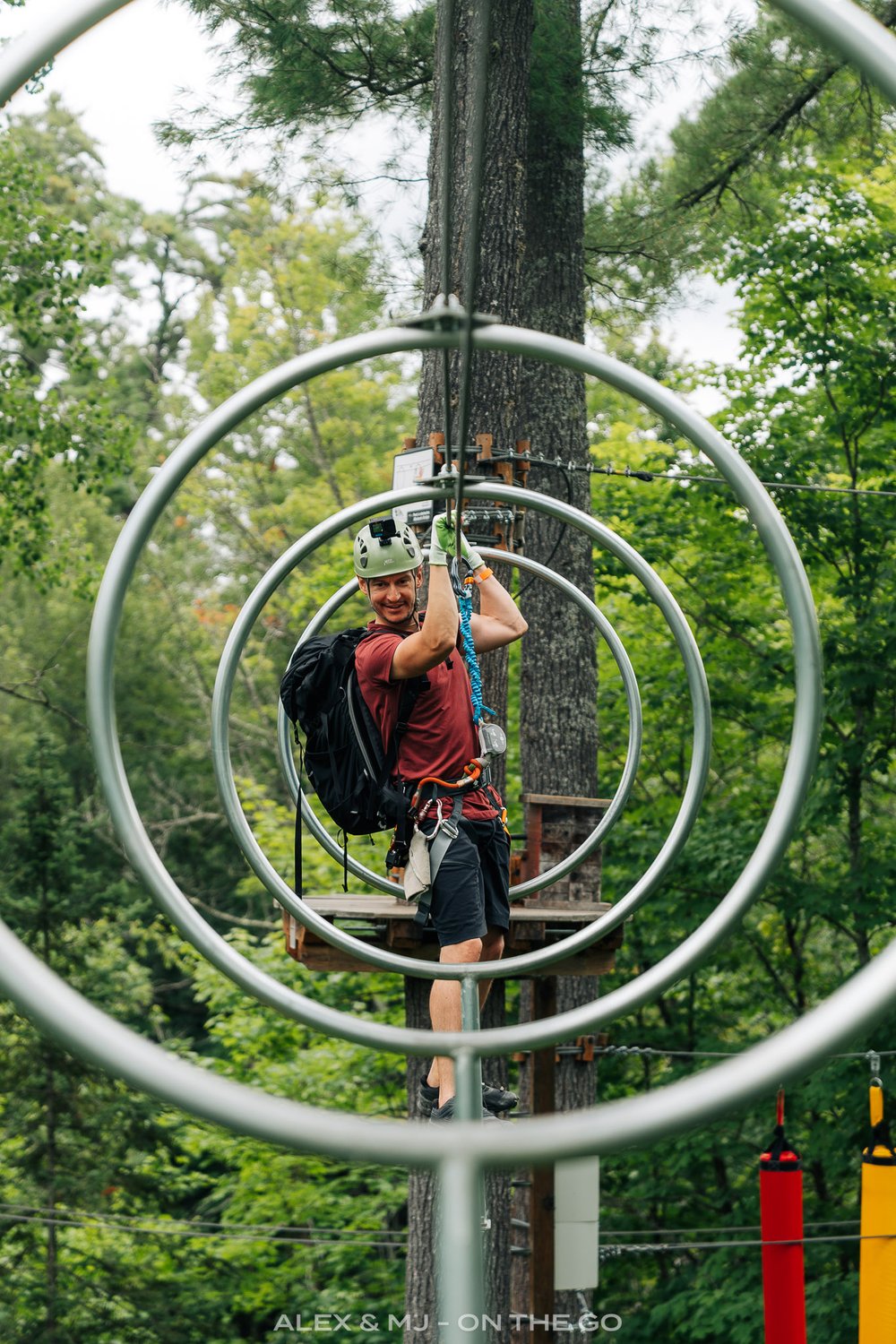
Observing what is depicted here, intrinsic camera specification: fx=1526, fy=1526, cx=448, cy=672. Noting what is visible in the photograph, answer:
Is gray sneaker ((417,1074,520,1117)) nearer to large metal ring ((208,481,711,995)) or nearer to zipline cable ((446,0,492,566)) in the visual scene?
large metal ring ((208,481,711,995))

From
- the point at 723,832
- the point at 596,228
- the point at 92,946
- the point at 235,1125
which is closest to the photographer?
the point at 235,1125

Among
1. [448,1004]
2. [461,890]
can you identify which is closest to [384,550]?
[461,890]

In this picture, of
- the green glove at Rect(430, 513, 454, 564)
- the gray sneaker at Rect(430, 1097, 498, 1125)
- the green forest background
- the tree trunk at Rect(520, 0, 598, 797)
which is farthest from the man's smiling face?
the green forest background

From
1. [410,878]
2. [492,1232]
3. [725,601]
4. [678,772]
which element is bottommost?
[492,1232]

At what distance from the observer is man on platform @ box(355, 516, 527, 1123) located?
4.37m

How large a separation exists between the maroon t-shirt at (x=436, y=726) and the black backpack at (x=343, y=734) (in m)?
0.03

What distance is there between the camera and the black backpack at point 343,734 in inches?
175

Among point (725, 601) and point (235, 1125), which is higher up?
point (725, 601)

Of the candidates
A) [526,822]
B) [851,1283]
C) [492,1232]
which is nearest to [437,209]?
[526,822]

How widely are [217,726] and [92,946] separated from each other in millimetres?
11018

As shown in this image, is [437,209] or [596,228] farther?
[596,228]

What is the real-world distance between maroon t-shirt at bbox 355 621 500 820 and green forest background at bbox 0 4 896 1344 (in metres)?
4.91

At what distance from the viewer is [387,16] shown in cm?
896

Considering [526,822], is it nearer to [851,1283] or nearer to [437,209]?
[437,209]
